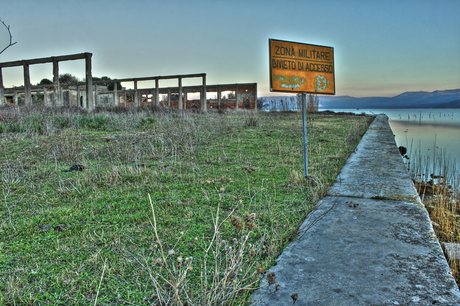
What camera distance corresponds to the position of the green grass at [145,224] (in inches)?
59.6

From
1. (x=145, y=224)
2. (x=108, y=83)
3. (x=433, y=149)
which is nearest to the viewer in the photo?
(x=145, y=224)

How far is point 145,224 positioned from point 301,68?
104 inches

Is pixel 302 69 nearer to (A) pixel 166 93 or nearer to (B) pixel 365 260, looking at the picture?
(B) pixel 365 260

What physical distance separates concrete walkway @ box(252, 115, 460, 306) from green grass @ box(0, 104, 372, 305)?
160mm

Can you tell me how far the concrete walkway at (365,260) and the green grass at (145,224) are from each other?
0.53 feet

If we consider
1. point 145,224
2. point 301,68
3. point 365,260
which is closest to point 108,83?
point 301,68

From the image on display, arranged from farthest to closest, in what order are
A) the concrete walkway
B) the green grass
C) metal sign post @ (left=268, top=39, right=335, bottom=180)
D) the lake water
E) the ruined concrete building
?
the ruined concrete building, the lake water, metal sign post @ (left=268, top=39, right=335, bottom=180), the green grass, the concrete walkway

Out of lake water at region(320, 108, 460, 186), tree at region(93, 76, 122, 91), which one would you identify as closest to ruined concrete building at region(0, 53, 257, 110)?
tree at region(93, 76, 122, 91)

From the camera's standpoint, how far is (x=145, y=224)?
2.44 metres

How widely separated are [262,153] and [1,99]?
18863 mm

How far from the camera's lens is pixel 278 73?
11.5 feet

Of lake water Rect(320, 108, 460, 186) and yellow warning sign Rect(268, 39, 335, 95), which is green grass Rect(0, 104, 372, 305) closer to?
yellow warning sign Rect(268, 39, 335, 95)

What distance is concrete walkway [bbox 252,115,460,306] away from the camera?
1.41 m

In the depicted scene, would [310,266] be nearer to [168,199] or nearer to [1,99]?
[168,199]
